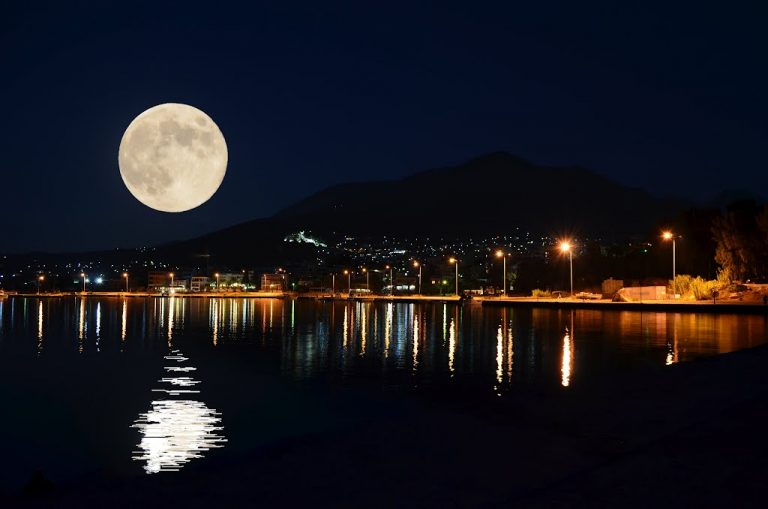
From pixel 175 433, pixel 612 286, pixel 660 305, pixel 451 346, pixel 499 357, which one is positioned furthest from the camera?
pixel 612 286

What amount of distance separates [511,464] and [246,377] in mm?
11903

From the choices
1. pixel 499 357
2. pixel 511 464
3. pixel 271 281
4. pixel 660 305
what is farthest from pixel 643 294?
pixel 271 281

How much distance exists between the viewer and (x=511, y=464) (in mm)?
8164

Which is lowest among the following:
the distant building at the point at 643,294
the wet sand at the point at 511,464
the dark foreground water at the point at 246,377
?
the dark foreground water at the point at 246,377

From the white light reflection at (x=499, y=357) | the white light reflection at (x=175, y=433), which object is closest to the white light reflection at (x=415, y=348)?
the white light reflection at (x=499, y=357)

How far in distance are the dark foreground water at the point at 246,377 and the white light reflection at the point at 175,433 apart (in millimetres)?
37

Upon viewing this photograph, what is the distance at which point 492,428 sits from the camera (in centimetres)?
1036

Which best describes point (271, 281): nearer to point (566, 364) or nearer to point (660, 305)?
point (660, 305)

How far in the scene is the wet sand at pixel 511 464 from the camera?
21.4 ft

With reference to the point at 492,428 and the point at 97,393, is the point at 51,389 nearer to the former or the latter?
the point at 97,393

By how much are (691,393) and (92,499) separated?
8720mm

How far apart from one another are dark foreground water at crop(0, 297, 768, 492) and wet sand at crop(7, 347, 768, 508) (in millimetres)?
1546

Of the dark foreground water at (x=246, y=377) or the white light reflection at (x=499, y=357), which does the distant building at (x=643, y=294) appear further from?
the white light reflection at (x=499, y=357)

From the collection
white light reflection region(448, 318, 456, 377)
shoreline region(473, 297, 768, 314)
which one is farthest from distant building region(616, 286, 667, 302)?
white light reflection region(448, 318, 456, 377)
